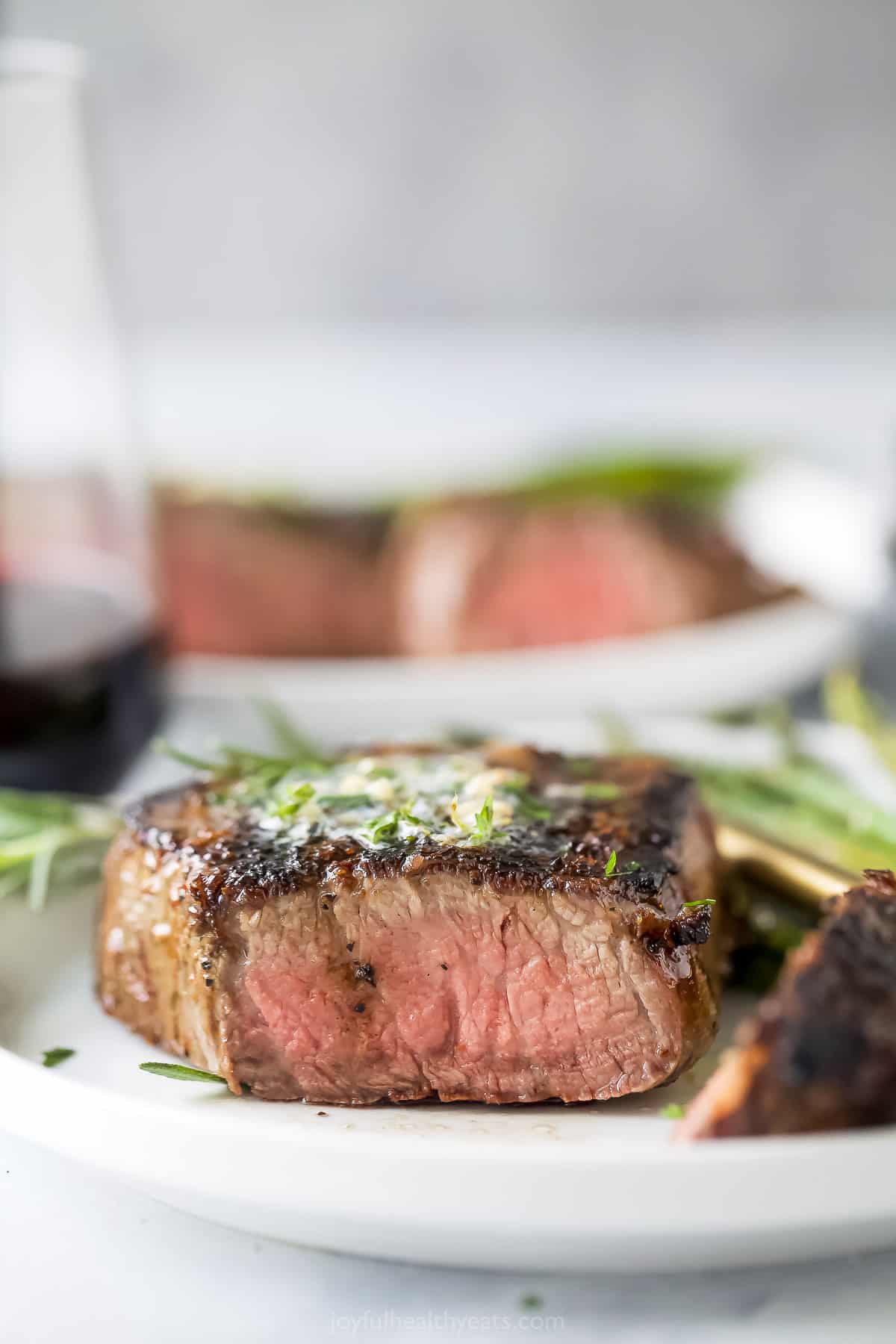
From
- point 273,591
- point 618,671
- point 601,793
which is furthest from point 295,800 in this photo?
point 273,591

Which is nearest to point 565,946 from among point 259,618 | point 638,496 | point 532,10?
point 259,618

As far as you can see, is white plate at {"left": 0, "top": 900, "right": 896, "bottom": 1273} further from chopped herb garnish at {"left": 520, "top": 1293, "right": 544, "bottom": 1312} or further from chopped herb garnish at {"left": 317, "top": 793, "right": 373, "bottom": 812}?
chopped herb garnish at {"left": 317, "top": 793, "right": 373, "bottom": 812}

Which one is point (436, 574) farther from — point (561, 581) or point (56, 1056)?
point (56, 1056)

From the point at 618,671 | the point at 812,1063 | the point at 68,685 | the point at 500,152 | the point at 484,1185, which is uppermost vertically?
the point at 500,152

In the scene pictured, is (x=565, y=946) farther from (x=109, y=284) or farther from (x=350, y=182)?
(x=350, y=182)

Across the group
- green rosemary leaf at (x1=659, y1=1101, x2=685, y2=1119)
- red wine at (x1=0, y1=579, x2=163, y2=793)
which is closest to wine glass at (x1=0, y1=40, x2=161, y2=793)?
red wine at (x1=0, y1=579, x2=163, y2=793)
